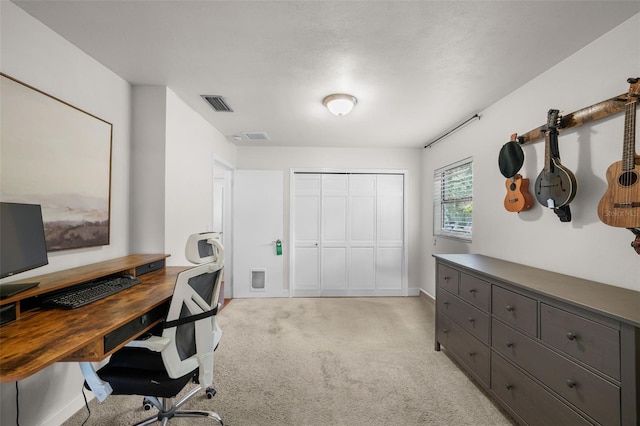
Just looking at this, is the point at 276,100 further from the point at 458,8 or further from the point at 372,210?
the point at 372,210

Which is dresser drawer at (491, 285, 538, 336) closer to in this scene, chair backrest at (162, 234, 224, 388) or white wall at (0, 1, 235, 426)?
chair backrest at (162, 234, 224, 388)

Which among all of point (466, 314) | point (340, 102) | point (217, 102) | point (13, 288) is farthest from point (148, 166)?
point (466, 314)

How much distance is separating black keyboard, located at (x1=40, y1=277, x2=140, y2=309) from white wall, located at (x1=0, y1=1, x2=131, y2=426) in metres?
0.30

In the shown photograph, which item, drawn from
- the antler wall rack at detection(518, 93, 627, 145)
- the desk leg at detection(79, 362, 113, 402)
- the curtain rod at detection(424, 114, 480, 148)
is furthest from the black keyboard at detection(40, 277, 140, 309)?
the curtain rod at detection(424, 114, 480, 148)

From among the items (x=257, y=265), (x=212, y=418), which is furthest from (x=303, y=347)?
(x=257, y=265)

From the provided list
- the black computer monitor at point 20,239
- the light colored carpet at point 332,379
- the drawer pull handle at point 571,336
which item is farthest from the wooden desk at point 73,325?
the drawer pull handle at point 571,336

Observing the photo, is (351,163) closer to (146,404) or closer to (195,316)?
(195,316)

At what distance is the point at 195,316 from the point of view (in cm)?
148

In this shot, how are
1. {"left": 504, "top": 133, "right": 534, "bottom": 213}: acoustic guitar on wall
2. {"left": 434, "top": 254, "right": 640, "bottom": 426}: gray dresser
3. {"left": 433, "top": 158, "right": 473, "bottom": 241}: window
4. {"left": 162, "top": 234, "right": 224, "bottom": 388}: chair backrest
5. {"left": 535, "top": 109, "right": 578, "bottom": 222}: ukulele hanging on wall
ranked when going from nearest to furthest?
{"left": 434, "top": 254, "right": 640, "bottom": 426}: gray dresser, {"left": 162, "top": 234, "right": 224, "bottom": 388}: chair backrest, {"left": 535, "top": 109, "right": 578, "bottom": 222}: ukulele hanging on wall, {"left": 504, "top": 133, "right": 534, "bottom": 213}: acoustic guitar on wall, {"left": 433, "top": 158, "right": 473, "bottom": 241}: window

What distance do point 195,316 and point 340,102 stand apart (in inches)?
84.9

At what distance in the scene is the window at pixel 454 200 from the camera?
3238 mm

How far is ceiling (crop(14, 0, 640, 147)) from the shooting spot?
4.93 feet

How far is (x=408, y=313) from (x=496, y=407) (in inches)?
72.1

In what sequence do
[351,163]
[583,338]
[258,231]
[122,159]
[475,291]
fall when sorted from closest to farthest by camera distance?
[583,338], [475,291], [122,159], [258,231], [351,163]
